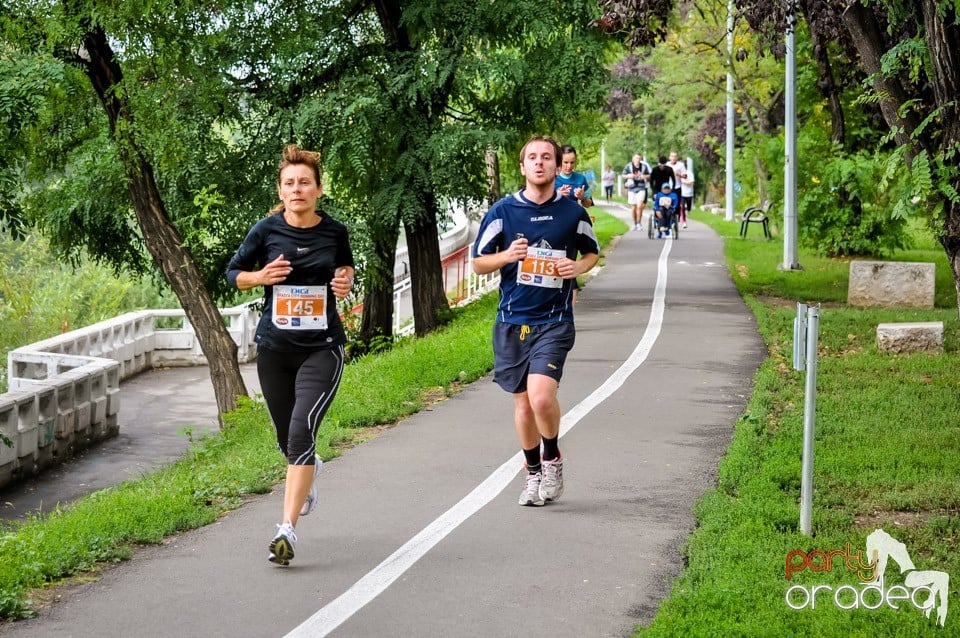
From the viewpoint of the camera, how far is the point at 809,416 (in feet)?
23.0

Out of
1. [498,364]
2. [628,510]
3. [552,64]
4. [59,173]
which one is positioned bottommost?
[628,510]

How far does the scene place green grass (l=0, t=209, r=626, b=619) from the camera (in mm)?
7012

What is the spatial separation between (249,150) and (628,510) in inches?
501

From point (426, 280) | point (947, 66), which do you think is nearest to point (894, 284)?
point (426, 280)

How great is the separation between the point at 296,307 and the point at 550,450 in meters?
2.00

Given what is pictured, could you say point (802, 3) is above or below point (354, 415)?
above

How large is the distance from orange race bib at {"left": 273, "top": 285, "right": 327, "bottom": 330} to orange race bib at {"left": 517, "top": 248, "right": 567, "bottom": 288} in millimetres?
1349

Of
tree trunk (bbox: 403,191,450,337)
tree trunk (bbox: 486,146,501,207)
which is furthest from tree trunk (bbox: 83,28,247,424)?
tree trunk (bbox: 486,146,501,207)

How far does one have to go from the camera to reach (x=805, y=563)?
6.64 m

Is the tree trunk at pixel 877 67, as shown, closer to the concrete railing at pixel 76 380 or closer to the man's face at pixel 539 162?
the man's face at pixel 539 162

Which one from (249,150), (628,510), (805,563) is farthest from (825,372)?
(249,150)

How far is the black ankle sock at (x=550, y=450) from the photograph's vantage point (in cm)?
804

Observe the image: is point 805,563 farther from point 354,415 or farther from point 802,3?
point 802,3

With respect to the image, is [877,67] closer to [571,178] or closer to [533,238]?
[571,178]
